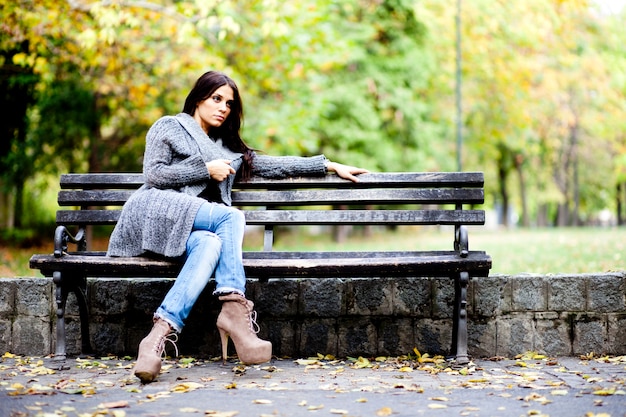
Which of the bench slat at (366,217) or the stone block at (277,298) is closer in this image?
the bench slat at (366,217)

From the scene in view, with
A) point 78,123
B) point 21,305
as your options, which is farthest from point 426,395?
point 78,123

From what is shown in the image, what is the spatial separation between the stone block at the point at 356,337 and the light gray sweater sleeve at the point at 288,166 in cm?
100

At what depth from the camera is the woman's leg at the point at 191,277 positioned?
4023mm

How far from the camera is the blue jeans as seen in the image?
13.3 feet

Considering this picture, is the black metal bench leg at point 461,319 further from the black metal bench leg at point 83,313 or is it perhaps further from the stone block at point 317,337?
A: the black metal bench leg at point 83,313

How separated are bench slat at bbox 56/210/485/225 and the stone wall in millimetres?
393

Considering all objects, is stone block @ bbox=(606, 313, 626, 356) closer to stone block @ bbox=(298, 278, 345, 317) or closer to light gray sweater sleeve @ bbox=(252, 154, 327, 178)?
stone block @ bbox=(298, 278, 345, 317)

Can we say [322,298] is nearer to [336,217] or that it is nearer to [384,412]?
[336,217]

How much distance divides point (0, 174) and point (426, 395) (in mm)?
12456

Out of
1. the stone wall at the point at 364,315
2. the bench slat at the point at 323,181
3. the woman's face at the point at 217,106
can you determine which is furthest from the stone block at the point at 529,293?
the woman's face at the point at 217,106

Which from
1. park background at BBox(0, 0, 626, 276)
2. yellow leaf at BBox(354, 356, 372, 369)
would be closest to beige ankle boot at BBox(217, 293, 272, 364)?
yellow leaf at BBox(354, 356, 372, 369)

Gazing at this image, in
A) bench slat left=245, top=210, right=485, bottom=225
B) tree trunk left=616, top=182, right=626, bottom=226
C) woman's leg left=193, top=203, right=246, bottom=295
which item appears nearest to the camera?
woman's leg left=193, top=203, right=246, bottom=295

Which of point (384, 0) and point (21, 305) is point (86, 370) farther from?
point (384, 0)

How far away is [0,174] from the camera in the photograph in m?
14.1
